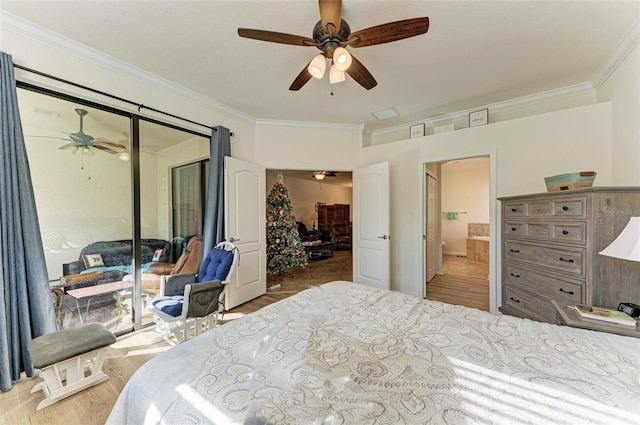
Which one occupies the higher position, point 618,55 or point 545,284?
point 618,55

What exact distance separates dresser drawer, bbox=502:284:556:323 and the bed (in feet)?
3.82

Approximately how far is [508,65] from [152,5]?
10.7 ft

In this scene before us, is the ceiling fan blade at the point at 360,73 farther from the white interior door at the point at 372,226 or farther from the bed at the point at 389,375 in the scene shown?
the bed at the point at 389,375

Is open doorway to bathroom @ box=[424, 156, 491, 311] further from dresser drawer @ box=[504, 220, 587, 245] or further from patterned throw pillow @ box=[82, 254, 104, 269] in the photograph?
patterned throw pillow @ box=[82, 254, 104, 269]

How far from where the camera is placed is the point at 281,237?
16.2 feet

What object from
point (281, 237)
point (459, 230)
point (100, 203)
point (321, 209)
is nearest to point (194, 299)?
point (100, 203)

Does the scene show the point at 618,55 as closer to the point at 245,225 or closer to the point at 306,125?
the point at 306,125

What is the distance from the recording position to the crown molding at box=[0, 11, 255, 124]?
1.95 m

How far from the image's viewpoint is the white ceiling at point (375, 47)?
6.01ft

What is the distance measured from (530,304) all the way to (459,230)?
18.6ft

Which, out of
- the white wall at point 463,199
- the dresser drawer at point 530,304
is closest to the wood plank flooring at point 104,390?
the dresser drawer at point 530,304

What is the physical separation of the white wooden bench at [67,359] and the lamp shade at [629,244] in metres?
3.47

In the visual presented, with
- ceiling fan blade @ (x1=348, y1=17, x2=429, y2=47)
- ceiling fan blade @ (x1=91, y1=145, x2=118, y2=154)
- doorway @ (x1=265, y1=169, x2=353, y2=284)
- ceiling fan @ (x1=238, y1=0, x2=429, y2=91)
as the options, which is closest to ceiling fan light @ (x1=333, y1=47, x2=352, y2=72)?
ceiling fan @ (x1=238, y1=0, x2=429, y2=91)

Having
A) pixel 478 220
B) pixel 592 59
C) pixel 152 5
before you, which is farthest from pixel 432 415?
pixel 478 220
